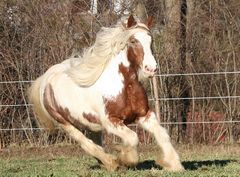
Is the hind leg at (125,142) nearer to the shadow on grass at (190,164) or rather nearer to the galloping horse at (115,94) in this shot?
the galloping horse at (115,94)

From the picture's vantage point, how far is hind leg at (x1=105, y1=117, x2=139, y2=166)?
26.9 feet

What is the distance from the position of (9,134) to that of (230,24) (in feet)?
18.3

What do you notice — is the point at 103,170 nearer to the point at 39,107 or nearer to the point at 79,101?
the point at 79,101

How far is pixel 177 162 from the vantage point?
325 inches

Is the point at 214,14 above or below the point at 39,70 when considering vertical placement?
above

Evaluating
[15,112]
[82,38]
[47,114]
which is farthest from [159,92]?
[47,114]

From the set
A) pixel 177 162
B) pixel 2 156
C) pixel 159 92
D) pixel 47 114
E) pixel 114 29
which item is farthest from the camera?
pixel 159 92

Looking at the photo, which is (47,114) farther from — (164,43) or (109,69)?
(164,43)

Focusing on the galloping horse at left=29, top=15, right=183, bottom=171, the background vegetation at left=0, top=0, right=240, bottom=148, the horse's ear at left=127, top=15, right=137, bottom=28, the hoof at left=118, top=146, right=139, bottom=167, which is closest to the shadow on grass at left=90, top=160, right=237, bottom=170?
the hoof at left=118, top=146, right=139, bottom=167

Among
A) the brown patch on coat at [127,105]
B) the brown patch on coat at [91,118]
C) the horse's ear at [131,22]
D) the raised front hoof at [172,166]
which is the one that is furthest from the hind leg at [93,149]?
the horse's ear at [131,22]

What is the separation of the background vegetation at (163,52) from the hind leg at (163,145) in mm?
6138

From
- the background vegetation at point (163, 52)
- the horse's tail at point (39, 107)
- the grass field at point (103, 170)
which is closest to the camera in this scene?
the grass field at point (103, 170)

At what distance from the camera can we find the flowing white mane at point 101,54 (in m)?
8.70

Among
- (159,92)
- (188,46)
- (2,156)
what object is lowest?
(2,156)
